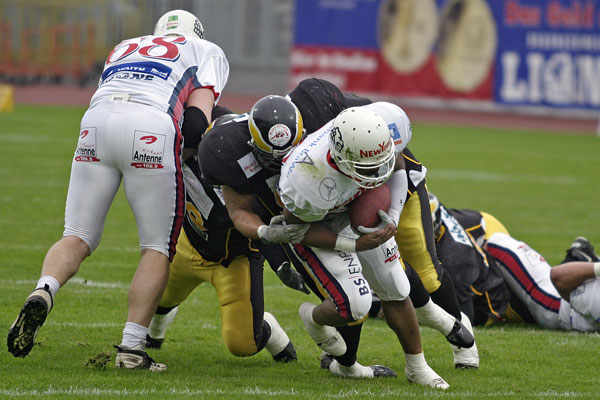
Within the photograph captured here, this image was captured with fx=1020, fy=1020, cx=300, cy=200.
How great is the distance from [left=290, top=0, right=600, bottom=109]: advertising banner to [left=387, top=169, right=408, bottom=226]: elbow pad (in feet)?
52.4

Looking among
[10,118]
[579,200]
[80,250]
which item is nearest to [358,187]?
[80,250]

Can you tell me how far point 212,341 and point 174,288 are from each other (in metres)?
0.38

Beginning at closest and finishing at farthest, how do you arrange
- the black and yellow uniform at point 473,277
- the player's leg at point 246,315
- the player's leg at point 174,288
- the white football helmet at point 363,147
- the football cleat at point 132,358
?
the white football helmet at point 363,147
the football cleat at point 132,358
the player's leg at point 246,315
the player's leg at point 174,288
the black and yellow uniform at point 473,277

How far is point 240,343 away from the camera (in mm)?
4871

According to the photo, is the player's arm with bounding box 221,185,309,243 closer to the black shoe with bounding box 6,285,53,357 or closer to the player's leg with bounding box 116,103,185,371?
the player's leg with bounding box 116,103,185,371

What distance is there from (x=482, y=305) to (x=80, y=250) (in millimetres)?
2459

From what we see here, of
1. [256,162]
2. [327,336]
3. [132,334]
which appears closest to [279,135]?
[256,162]

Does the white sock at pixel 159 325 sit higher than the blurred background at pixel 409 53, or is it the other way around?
the white sock at pixel 159 325

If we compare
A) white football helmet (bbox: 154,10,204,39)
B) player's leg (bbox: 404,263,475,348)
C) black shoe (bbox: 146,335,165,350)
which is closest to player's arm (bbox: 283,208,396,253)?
player's leg (bbox: 404,263,475,348)

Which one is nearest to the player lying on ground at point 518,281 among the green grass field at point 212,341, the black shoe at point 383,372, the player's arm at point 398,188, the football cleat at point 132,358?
the green grass field at point 212,341

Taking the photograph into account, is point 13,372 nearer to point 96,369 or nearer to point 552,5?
point 96,369

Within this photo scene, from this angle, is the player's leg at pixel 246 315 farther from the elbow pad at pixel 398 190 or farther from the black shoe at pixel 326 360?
the elbow pad at pixel 398 190

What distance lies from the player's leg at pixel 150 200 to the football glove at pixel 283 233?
0.60 metres

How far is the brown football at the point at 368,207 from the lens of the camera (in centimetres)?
435
